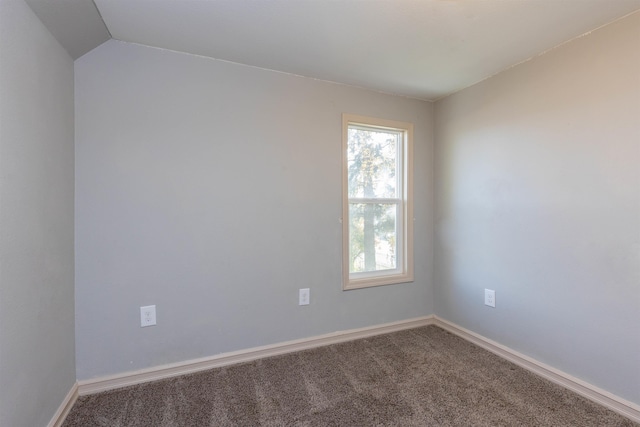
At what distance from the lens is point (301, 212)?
2182 mm

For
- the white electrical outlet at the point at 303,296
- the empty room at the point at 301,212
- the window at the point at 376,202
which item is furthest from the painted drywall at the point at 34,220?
the window at the point at 376,202

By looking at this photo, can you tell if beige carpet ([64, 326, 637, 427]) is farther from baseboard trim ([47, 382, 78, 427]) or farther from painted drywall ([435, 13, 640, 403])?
painted drywall ([435, 13, 640, 403])

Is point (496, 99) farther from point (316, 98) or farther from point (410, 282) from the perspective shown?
point (410, 282)

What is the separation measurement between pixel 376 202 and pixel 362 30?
4.34 ft

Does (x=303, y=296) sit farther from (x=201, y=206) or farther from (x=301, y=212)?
(x=201, y=206)

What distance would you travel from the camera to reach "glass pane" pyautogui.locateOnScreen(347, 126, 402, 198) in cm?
242

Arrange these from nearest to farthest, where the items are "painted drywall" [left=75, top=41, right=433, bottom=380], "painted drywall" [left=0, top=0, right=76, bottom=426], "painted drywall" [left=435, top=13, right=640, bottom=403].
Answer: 1. "painted drywall" [left=0, top=0, right=76, bottom=426]
2. "painted drywall" [left=435, top=13, right=640, bottom=403]
3. "painted drywall" [left=75, top=41, right=433, bottom=380]

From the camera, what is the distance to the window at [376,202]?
238cm

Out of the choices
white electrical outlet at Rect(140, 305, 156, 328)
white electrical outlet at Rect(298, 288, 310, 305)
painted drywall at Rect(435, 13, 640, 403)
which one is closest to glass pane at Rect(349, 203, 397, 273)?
white electrical outlet at Rect(298, 288, 310, 305)

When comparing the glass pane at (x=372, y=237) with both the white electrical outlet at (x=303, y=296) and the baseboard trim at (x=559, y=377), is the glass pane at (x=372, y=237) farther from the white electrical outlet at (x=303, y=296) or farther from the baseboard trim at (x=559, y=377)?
the baseboard trim at (x=559, y=377)

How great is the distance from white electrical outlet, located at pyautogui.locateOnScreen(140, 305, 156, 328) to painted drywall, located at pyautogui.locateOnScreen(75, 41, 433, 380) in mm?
28

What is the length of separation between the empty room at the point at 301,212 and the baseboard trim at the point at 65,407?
0.04ft

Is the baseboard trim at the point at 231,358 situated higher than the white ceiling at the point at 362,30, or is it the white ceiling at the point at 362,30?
the white ceiling at the point at 362,30

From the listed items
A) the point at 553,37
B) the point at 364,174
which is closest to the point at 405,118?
the point at 364,174
